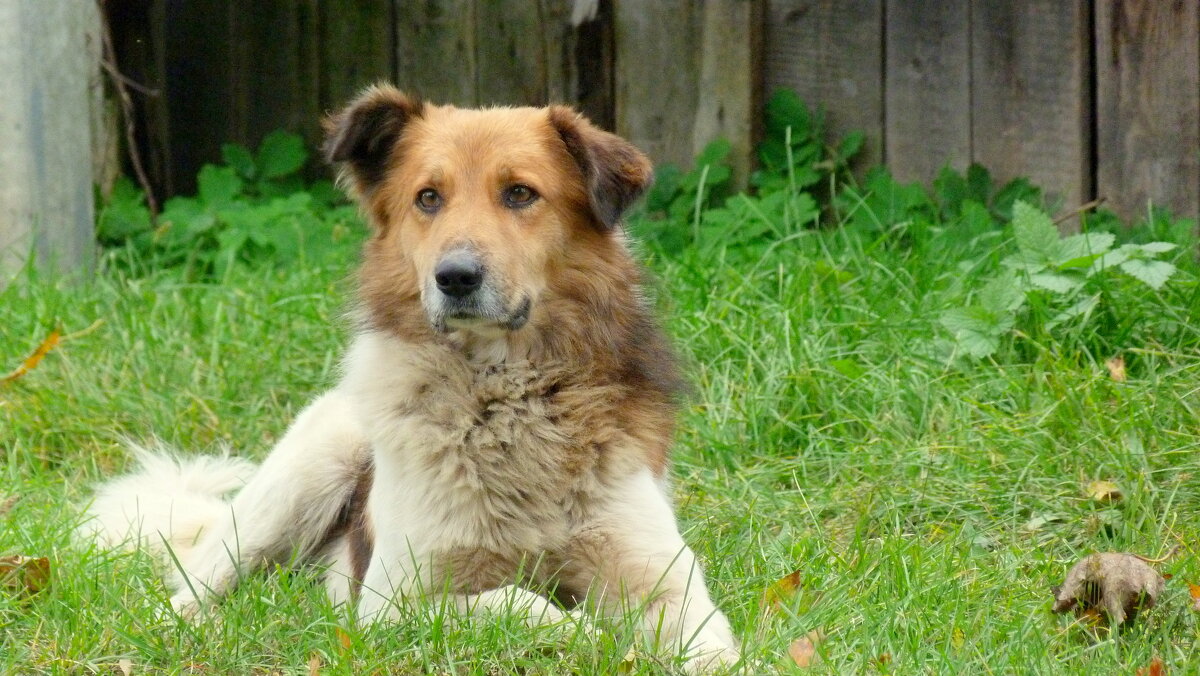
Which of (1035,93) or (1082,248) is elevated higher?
(1035,93)

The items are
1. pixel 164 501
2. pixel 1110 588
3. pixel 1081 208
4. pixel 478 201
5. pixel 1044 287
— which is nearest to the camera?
pixel 1110 588

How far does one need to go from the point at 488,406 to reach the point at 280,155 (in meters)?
3.79

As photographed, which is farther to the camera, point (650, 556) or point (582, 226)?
point (582, 226)

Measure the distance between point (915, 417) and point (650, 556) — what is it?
5.26 feet

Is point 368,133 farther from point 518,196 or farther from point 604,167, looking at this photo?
point 604,167

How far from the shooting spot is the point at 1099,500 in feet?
13.0

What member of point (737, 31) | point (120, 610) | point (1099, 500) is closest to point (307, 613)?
point (120, 610)

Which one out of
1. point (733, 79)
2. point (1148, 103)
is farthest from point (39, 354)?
point (1148, 103)

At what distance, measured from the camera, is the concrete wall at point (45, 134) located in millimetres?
5844

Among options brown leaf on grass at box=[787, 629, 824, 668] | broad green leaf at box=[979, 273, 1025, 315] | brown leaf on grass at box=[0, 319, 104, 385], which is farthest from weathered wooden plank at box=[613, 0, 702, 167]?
brown leaf on grass at box=[787, 629, 824, 668]

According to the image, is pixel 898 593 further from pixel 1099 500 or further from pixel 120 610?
pixel 120 610

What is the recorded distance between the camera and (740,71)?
6.31 m

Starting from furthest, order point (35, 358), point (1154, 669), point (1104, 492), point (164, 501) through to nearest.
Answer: point (35, 358) < point (164, 501) < point (1104, 492) < point (1154, 669)

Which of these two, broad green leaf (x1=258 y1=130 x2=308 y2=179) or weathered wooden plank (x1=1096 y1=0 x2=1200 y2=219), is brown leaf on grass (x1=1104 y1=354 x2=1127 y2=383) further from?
broad green leaf (x1=258 y1=130 x2=308 y2=179)
